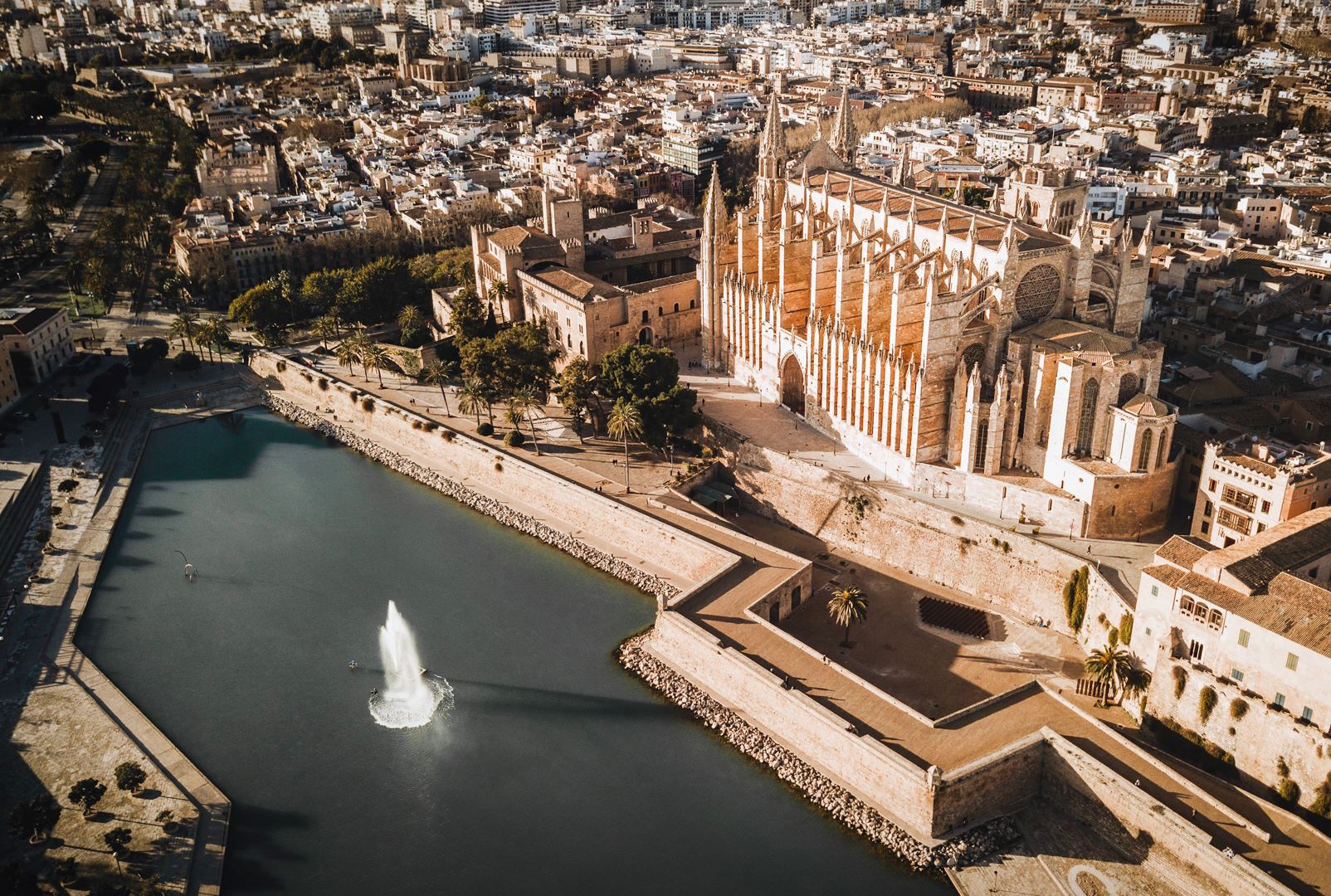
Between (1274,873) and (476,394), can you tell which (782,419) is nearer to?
(476,394)

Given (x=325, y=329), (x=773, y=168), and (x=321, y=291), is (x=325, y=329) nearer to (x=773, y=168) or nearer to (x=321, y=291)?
→ (x=321, y=291)

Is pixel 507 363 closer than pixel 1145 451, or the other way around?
pixel 1145 451

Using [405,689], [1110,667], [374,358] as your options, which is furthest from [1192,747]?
[374,358]

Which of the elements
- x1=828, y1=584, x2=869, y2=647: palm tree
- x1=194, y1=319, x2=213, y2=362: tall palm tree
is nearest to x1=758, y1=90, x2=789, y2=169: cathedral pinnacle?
x1=828, y1=584, x2=869, y2=647: palm tree

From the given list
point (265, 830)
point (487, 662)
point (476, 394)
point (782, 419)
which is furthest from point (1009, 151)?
point (265, 830)

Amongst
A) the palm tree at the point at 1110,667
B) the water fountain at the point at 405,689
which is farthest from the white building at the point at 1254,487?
the water fountain at the point at 405,689

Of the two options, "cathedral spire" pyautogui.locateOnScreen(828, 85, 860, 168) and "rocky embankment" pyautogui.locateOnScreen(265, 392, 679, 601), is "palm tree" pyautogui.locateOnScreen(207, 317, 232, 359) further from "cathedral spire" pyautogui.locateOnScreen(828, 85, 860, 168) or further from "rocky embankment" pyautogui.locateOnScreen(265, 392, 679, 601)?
"cathedral spire" pyautogui.locateOnScreen(828, 85, 860, 168)
